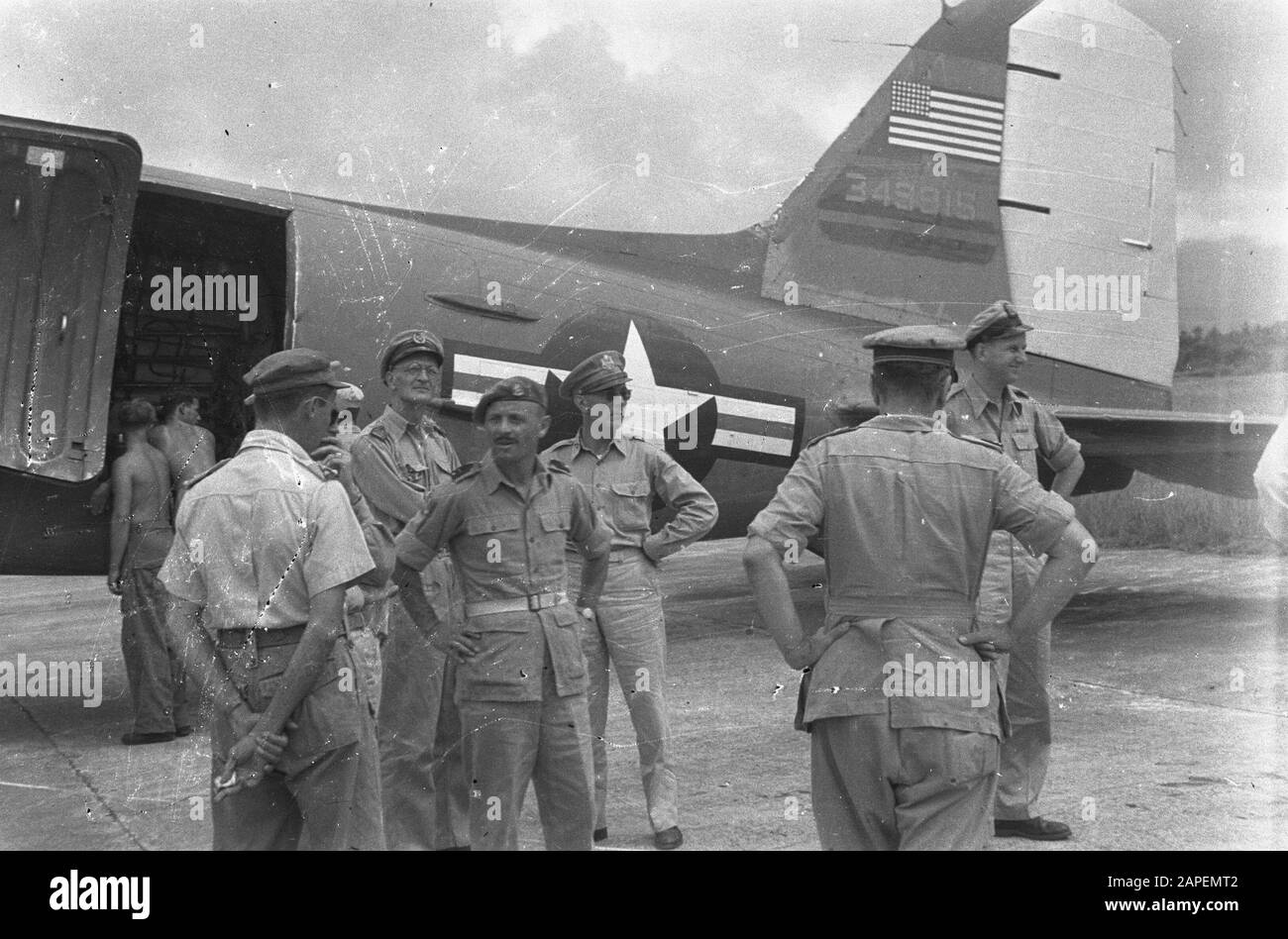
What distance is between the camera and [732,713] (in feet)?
19.7

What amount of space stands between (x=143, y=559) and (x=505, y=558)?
3.12 meters

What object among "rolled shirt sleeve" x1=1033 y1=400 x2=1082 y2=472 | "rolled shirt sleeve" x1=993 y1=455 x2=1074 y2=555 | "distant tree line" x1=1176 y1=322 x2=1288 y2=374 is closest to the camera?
"rolled shirt sleeve" x1=993 y1=455 x2=1074 y2=555

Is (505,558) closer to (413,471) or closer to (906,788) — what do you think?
(413,471)

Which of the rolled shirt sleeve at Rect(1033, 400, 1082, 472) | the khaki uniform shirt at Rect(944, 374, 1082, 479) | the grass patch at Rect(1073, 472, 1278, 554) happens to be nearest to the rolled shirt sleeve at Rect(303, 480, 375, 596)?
the khaki uniform shirt at Rect(944, 374, 1082, 479)

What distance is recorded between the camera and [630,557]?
459cm

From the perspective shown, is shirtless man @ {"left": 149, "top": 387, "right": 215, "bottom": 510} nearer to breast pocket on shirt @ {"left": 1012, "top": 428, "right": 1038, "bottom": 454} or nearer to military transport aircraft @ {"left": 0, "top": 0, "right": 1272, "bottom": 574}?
military transport aircraft @ {"left": 0, "top": 0, "right": 1272, "bottom": 574}

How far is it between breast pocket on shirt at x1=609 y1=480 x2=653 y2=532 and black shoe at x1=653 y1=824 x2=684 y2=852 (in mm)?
1116

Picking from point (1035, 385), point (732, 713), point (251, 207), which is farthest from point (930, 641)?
point (1035, 385)

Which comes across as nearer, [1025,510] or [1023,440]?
→ [1025,510]

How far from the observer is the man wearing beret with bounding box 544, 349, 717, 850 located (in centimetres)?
438

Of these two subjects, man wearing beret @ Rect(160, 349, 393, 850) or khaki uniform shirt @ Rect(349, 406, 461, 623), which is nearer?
man wearing beret @ Rect(160, 349, 393, 850)

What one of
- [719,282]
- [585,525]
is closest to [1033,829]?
[585,525]
